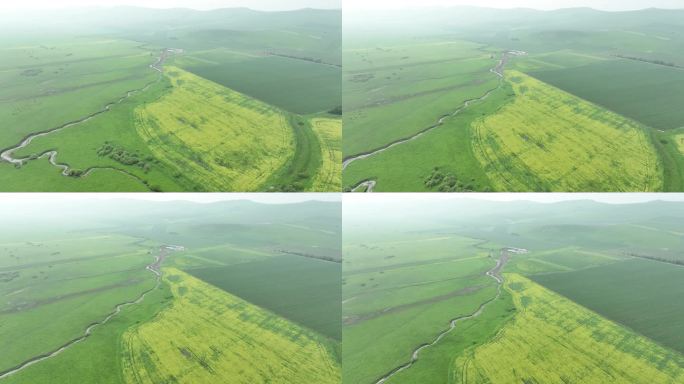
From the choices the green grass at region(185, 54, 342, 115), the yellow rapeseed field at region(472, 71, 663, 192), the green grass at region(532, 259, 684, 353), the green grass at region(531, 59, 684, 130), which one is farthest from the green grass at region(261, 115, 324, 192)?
the green grass at region(531, 59, 684, 130)

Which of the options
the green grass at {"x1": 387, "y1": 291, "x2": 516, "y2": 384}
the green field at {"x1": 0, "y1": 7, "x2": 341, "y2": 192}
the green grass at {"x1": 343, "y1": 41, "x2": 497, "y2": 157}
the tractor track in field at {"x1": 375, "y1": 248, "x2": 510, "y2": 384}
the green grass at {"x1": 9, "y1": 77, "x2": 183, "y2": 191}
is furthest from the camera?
the green grass at {"x1": 343, "y1": 41, "x2": 497, "y2": 157}

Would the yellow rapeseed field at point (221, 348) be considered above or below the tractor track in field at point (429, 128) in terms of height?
below

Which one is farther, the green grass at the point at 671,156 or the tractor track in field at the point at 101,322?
the green grass at the point at 671,156

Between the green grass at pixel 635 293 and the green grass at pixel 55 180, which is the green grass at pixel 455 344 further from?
the green grass at pixel 55 180

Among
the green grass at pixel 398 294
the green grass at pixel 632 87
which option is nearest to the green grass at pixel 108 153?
the green grass at pixel 398 294

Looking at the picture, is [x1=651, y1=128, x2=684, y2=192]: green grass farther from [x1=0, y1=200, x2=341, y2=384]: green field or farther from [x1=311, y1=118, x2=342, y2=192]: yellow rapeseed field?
[x1=0, y1=200, x2=341, y2=384]: green field

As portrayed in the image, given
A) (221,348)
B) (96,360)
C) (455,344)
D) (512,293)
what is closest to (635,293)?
(512,293)

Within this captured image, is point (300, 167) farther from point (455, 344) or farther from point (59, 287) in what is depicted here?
point (59, 287)
